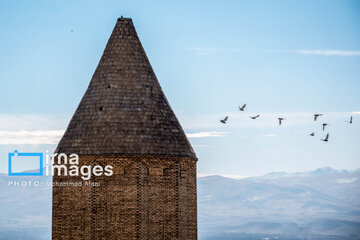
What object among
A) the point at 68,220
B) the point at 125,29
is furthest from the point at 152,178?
the point at 125,29

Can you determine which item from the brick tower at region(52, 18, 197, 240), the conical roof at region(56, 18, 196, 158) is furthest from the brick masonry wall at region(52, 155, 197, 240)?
the conical roof at region(56, 18, 196, 158)

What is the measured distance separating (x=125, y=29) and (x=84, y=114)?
490cm

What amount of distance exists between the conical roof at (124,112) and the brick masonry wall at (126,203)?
0.65m

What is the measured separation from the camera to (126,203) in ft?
136

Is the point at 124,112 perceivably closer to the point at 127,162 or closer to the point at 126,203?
the point at 127,162

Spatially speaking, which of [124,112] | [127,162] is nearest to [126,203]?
[127,162]

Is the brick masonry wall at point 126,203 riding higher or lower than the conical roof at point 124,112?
lower

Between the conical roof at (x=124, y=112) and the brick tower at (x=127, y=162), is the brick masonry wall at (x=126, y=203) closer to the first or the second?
the brick tower at (x=127, y=162)

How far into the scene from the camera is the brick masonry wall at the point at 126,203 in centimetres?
4128

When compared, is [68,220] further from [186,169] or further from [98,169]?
[186,169]

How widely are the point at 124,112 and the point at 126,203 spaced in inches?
172

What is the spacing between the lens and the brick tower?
1631 inches

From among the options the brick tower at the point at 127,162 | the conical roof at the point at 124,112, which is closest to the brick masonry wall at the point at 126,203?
the brick tower at the point at 127,162

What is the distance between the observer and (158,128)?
42906 millimetres
